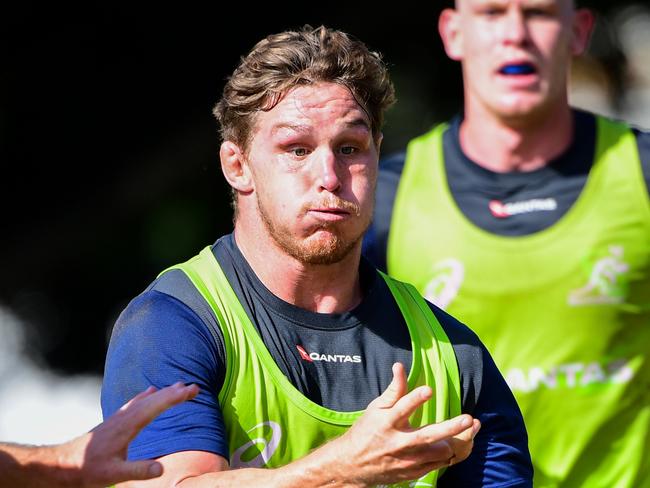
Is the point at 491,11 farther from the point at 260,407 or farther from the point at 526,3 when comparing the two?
the point at 260,407

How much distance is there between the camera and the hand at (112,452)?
135 inches

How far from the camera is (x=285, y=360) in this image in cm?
412

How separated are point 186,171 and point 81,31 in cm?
98

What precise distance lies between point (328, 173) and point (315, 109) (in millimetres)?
193

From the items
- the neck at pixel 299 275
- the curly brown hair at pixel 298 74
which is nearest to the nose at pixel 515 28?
the curly brown hair at pixel 298 74

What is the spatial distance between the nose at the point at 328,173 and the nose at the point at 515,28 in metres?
1.96

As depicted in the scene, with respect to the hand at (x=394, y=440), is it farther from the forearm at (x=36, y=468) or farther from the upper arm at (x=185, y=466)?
the forearm at (x=36, y=468)

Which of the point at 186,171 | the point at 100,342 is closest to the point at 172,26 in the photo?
the point at 186,171

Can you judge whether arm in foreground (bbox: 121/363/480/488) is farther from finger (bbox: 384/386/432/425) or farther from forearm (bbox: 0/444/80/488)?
forearm (bbox: 0/444/80/488)

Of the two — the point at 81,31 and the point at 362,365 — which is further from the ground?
the point at 81,31

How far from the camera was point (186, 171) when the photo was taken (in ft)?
28.6

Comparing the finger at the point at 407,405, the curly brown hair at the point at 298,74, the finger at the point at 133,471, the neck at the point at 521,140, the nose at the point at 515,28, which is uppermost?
the nose at the point at 515,28

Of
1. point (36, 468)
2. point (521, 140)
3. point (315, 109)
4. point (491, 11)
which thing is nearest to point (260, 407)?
point (36, 468)

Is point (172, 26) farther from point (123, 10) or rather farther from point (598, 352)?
point (598, 352)
